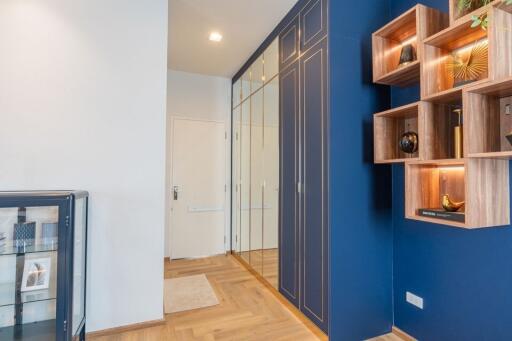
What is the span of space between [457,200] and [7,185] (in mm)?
3166

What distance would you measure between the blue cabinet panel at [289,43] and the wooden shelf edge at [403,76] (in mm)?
906

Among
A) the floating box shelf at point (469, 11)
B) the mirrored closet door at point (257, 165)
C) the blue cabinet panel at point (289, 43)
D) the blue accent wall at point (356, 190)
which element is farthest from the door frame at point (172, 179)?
the floating box shelf at point (469, 11)

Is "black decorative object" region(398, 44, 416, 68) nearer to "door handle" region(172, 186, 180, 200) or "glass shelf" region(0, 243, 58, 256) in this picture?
"glass shelf" region(0, 243, 58, 256)

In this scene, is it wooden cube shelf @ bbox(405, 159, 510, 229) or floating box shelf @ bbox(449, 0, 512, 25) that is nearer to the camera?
floating box shelf @ bbox(449, 0, 512, 25)

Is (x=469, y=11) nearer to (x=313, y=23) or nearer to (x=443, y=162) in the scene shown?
(x=443, y=162)

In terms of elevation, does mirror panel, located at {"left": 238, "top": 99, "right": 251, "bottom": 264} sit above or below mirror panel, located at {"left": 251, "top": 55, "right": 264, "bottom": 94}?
below

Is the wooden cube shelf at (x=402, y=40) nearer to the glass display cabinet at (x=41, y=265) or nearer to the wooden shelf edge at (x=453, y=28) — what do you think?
the wooden shelf edge at (x=453, y=28)

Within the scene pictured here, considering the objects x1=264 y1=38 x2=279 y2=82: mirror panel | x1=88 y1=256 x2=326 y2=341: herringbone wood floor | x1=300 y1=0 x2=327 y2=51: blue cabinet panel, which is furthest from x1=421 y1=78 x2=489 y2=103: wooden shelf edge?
x1=88 y1=256 x2=326 y2=341: herringbone wood floor

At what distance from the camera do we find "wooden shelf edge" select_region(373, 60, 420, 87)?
1851mm

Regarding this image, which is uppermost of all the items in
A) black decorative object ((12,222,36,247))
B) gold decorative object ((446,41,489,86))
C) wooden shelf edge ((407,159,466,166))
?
gold decorative object ((446,41,489,86))

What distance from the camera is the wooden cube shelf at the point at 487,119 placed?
1472 millimetres

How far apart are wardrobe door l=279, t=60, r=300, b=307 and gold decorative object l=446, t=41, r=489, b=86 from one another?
1.22m

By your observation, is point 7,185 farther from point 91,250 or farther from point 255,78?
point 255,78

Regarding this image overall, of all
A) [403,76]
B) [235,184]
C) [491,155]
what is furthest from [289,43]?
[235,184]
